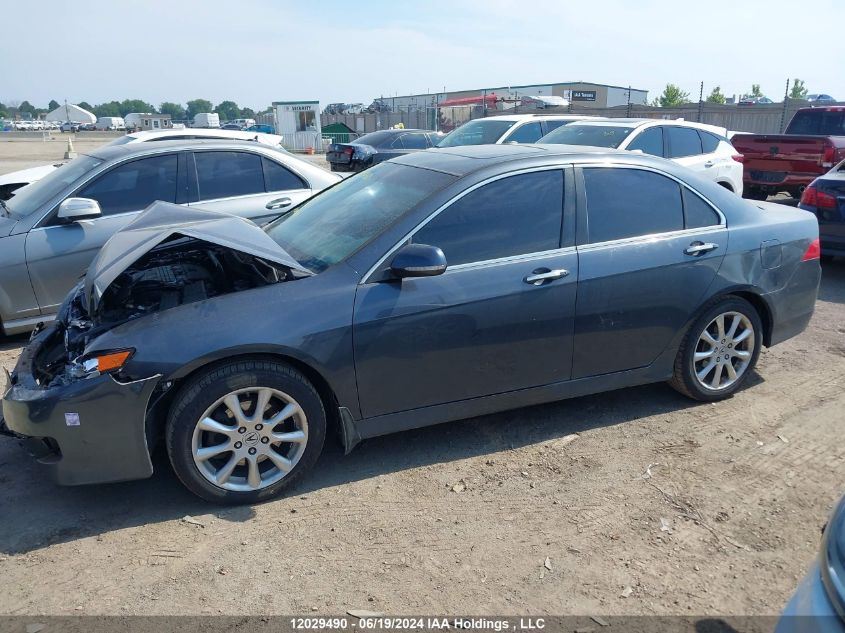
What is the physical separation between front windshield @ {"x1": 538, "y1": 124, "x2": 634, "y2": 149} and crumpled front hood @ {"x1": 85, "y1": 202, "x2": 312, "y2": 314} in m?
6.81

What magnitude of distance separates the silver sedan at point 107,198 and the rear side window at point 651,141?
16.3 ft

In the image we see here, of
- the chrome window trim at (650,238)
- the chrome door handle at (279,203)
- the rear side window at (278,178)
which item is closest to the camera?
the chrome window trim at (650,238)

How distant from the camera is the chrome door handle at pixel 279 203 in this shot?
6.36m

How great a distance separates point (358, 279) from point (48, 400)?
1.58m

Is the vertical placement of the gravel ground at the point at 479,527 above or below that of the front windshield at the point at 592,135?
below

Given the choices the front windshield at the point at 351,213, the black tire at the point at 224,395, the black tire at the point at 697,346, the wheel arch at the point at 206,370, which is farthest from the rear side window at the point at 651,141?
the black tire at the point at 224,395

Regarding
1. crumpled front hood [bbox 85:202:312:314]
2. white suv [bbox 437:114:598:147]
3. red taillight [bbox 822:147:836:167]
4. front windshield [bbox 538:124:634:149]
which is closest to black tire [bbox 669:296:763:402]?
crumpled front hood [bbox 85:202:312:314]

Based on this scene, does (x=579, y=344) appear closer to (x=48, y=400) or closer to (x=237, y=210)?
(x=48, y=400)

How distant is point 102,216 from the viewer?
5789mm

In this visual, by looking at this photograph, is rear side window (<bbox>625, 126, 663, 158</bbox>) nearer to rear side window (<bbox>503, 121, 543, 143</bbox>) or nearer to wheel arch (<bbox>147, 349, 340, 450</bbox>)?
rear side window (<bbox>503, 121, 543, 143</bbox>)

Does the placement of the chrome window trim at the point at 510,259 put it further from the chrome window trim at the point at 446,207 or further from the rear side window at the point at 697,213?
the rear side window at the point at 697,213

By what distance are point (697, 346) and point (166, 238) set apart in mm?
3382

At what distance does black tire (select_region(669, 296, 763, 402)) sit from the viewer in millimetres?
4387

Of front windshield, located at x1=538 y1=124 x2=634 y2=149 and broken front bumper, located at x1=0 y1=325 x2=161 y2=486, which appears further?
front windshield, located at x1=538 y1=124 x2=634 y2=149
